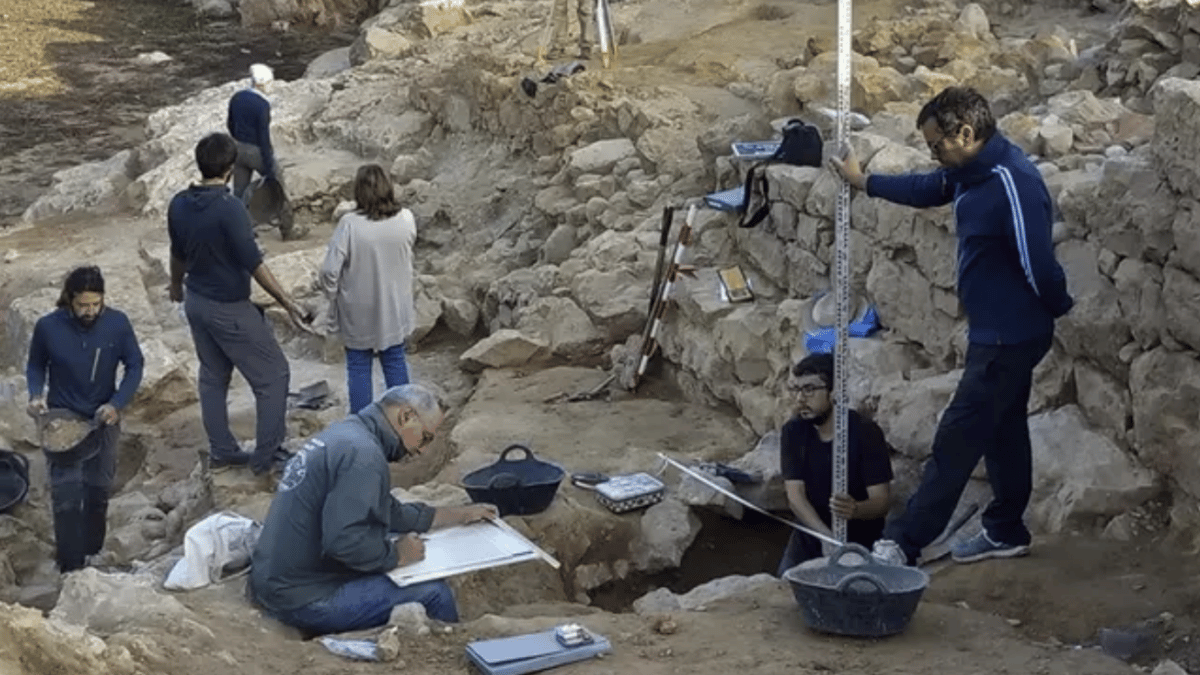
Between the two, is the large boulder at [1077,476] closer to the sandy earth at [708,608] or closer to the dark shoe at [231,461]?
the sandy earth at [708,608]

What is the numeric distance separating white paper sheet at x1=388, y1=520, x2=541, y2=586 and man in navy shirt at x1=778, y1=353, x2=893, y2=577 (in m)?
1.17

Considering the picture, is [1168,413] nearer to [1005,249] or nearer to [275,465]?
[1005,249]

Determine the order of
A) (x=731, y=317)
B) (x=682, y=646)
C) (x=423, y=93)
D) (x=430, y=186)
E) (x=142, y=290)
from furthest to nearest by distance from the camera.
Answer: (x=423, y=93), (x=430, y=186), (x=142, y=290), (x=731, y=317), (x=682, y=646)

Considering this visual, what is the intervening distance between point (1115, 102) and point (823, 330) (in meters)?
2.08

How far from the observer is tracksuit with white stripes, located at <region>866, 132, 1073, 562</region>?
589 cm

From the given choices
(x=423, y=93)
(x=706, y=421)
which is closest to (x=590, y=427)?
(x=706, y=421)

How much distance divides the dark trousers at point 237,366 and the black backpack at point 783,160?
2936 millimetres

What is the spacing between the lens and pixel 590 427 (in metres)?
9.33

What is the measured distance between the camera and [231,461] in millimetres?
8867

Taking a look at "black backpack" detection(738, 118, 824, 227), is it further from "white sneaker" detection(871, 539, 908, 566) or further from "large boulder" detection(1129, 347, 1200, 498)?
"white sneaker" detection(871, 539, 908, 566)

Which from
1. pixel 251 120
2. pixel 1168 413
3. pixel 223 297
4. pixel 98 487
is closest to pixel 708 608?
pixel 1168 413

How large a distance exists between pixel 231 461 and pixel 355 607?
3.15 metres

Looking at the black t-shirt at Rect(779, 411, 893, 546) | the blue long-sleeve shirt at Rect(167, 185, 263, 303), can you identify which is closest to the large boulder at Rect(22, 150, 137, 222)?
the blue long-sleeve shirt at Rect(167, 185, 263, 303)

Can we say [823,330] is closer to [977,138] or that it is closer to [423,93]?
[977,138]
